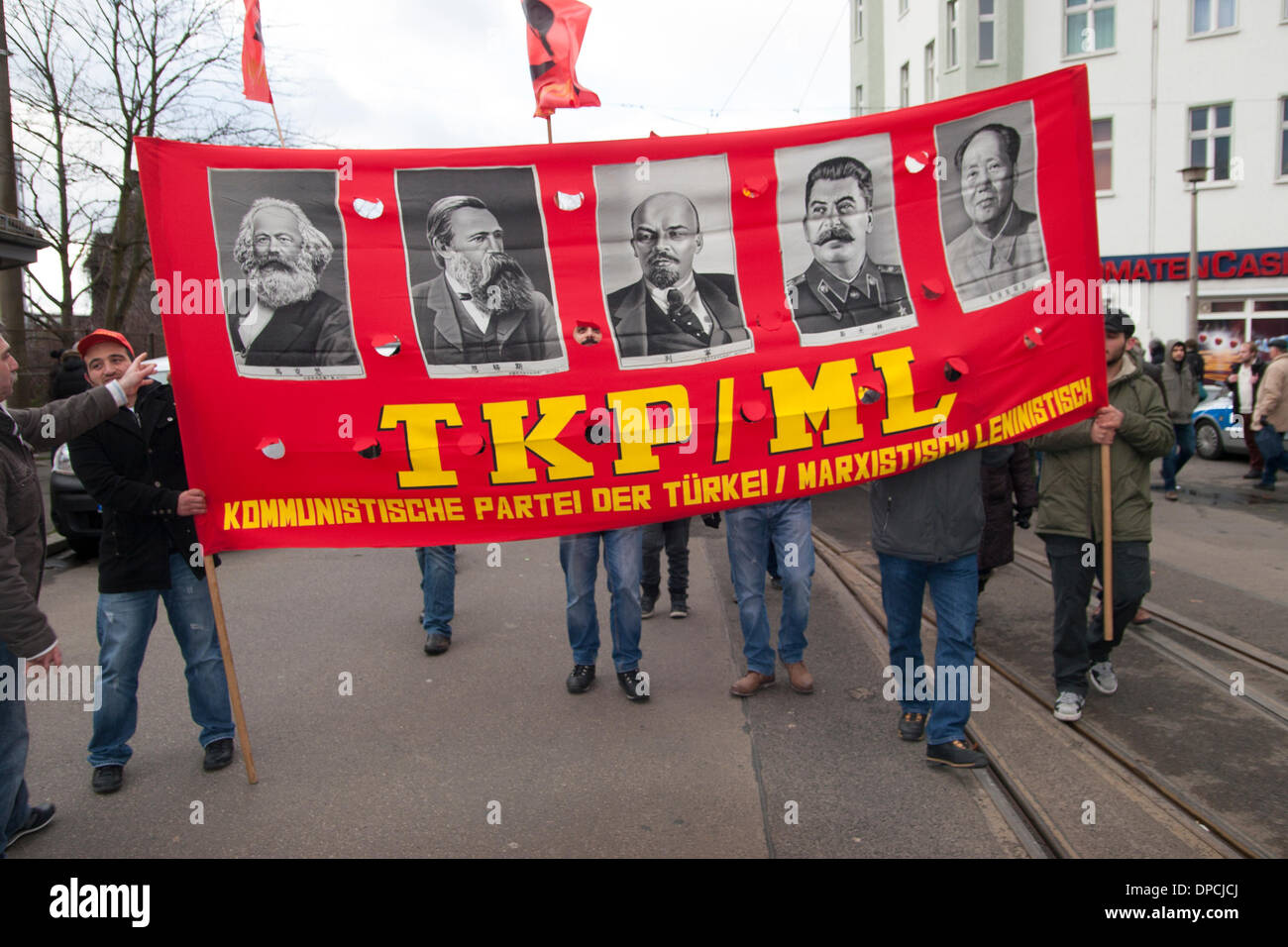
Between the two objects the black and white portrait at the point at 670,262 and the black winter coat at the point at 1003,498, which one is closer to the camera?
the black and white portrait at the point at 670,262

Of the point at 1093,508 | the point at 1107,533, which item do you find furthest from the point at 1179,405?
the point at 1107,533

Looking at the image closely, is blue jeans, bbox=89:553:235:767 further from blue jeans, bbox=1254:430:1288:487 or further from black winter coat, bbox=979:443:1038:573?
blue jeans, bbox=1254:430:1288:487

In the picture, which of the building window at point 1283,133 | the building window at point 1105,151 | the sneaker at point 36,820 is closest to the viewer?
the sneaker at point 36,820

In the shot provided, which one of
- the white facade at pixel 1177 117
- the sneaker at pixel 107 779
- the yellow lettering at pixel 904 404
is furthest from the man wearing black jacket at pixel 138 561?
the white facade at pixel 1177 117

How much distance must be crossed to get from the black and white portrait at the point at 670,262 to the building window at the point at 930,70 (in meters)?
27.5

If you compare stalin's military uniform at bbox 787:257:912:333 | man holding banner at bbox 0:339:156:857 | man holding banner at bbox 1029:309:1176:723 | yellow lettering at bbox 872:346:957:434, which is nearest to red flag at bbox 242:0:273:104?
man holding banner at bbox 0:339:156:857

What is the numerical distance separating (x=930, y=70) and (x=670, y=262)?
1120 inches

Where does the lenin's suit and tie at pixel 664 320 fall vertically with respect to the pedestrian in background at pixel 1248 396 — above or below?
above

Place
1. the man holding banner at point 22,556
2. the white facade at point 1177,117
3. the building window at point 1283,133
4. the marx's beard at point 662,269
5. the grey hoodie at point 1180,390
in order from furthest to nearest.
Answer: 1. the white facade at point 1177,117
2. the building window at point 1283,133
3. the grey hoodie at point 1180,390
4. the marx's beard at point 662,269
5. the man holding banner at point 22,556

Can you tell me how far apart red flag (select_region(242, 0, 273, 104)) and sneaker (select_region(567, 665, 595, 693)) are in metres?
4.80

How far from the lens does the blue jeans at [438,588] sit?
625cm

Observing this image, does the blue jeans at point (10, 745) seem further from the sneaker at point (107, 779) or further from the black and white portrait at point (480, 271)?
the black and white portrait at point (480, 271)
